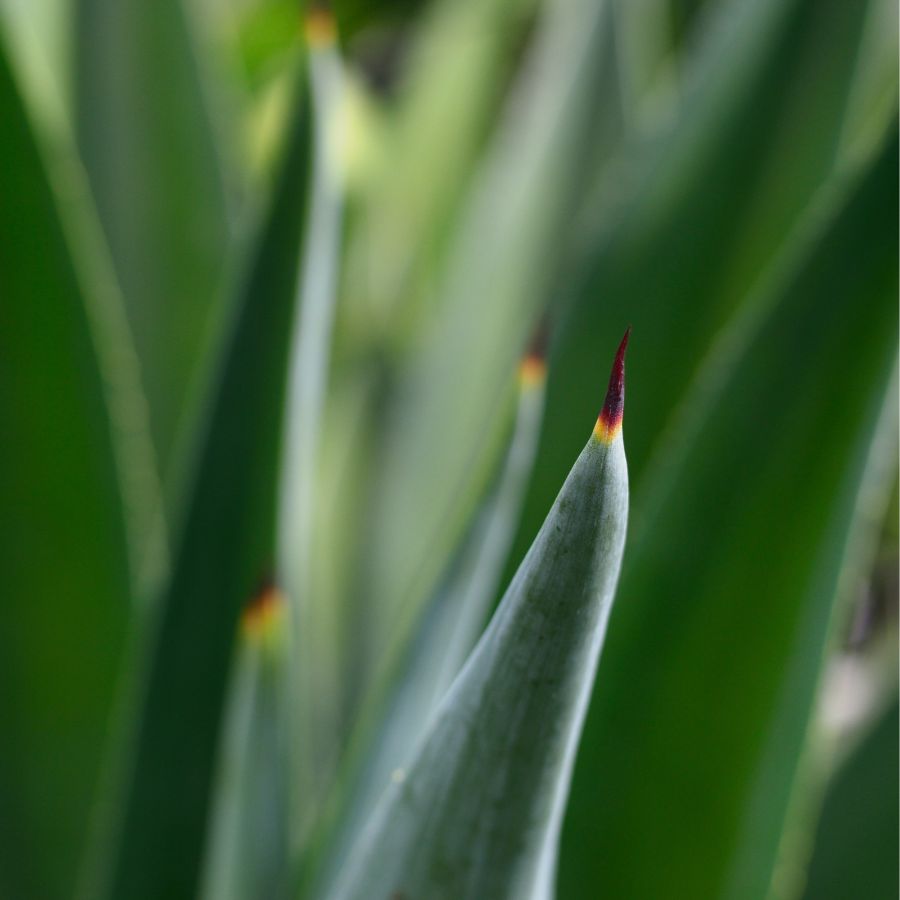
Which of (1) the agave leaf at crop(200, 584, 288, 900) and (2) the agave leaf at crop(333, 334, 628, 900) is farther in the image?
(1) the agave leaf at crop(200, 584, 288, 900)

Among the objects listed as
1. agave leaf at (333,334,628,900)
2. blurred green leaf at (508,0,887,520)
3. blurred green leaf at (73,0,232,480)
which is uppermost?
blurred green leaf at (73,0,232,480)

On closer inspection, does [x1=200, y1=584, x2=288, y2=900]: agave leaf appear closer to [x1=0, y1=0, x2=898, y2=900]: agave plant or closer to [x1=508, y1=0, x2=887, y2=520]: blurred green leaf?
[x1=0, y1=0, x2=898, y2=900]: agave plant

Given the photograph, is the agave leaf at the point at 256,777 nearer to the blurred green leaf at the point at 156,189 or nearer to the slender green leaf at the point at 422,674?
the slender green leaf at the point at 422,674

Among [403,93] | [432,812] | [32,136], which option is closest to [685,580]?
[432,812]

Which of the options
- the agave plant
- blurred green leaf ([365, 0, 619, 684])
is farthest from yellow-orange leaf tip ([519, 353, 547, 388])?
blurred green leaf ([365, 0, 619, 684])

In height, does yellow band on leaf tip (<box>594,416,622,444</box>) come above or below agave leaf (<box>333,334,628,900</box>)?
above

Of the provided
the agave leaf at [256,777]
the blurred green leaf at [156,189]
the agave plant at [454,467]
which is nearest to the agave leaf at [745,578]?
the agave plant at [454,467]

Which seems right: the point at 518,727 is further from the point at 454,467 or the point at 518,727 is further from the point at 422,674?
the point at 454,467
